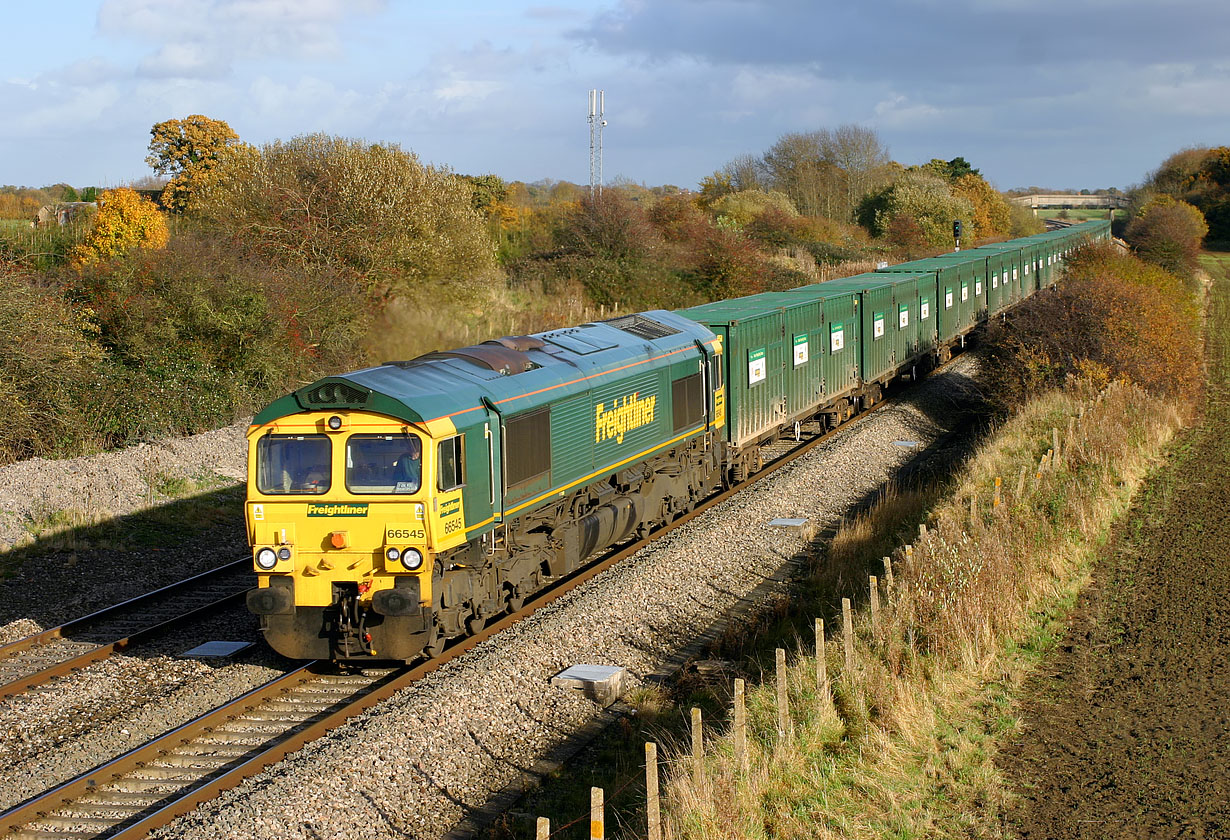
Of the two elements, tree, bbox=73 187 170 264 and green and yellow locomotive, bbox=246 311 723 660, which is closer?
green and yellow locomotive, bbox=246 311 723 660

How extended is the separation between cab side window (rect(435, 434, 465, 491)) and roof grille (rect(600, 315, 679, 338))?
5.96m

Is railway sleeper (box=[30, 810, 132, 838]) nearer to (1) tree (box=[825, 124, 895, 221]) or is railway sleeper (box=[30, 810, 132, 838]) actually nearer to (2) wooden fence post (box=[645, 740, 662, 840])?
(2) wooden fence post (box=[645, 740, 662, 840])

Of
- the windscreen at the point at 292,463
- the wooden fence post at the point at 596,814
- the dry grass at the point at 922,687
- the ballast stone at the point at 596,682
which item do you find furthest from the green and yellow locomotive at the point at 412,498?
the wooden fence post at the point at 596,814

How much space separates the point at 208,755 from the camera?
359 inches

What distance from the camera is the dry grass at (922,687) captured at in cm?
777

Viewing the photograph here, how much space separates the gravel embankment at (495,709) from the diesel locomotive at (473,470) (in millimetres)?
667

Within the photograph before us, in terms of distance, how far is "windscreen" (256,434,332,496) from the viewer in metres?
10.4

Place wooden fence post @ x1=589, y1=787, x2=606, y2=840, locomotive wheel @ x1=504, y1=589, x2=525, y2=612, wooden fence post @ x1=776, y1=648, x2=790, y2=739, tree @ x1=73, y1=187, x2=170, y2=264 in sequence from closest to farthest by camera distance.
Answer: wooden fence post @ x1=589, y1=787, x2=606, y2=840, wooden fence post @ x1=776, y1=648, x2=790, y2=739, locomotive wheel @ x1=504, y1=589, x2=525, y2=612, tree @ x1=73, y1=187, x2=170, y2=264

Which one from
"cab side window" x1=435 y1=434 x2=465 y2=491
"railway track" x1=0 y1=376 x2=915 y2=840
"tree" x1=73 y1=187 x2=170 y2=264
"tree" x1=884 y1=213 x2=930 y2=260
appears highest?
"tree" x1=884 y1=213 x2=930 y2=260

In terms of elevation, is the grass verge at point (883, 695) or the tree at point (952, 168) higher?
the tree at point (952, 168)

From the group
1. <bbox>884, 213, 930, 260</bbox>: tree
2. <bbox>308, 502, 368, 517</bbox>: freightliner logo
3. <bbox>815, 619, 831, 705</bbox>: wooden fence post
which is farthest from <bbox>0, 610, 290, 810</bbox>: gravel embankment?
<bbox>884, 213, 930, 260</bbox>: tree

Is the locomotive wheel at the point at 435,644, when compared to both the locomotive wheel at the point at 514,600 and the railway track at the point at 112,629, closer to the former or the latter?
the locomotive wheel at the point at 514,600

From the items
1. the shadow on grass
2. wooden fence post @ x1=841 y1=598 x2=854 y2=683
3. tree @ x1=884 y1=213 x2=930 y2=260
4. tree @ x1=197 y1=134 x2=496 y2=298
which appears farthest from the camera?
tree @ x1=884 y1=213 x2=930 y2=260

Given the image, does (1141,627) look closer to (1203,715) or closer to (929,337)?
(1203,715)
